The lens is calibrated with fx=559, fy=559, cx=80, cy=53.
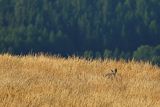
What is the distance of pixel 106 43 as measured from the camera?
195 metres

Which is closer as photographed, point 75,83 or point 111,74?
point 75,83

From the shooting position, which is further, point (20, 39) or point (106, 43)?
point (106, 43)

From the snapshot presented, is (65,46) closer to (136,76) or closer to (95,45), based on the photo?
(95,45)

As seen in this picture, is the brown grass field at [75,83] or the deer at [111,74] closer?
the brown grass field at [75,83]

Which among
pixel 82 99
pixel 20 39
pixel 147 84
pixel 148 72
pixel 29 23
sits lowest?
pixel 82 99

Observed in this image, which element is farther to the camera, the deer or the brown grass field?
the deer

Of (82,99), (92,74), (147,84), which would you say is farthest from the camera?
(92,74)

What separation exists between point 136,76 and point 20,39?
155670mm

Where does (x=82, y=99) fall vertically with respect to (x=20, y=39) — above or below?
below

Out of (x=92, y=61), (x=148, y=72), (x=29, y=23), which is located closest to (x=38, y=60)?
(x=92, y=61)

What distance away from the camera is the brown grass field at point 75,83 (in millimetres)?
8305

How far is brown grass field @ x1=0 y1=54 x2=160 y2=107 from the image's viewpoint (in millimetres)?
8305

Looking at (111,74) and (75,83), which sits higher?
(111,74)

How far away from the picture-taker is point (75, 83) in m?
10.1
